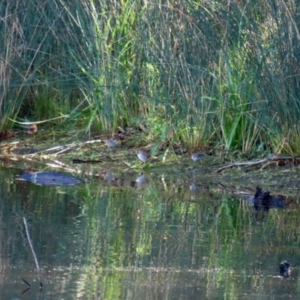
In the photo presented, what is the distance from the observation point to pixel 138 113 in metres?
8.68

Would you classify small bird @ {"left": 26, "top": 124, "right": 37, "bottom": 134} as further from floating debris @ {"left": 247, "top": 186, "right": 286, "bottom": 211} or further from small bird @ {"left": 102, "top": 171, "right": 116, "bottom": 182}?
floating debris @ {"left": 247, "top": 186, "right": 286, "bottom": 211}

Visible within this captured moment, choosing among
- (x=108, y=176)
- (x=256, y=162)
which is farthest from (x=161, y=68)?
(x=256, y=162)

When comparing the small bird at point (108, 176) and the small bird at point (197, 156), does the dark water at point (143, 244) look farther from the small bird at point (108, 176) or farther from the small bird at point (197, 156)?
the small bird at point (197, 156)

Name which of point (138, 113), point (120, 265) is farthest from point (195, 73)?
point (120, 265)

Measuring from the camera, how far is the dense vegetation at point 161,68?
23.8 feet

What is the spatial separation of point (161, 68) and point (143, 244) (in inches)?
123

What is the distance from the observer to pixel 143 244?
491 cm

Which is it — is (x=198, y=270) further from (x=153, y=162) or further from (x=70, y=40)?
(x=70, y=40)

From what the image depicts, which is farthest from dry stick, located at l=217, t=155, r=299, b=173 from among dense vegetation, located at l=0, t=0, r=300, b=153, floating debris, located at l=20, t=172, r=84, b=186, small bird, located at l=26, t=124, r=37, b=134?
small bird, located at l=26, t=124, r=37, b=134

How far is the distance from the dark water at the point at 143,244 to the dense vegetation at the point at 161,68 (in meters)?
0.89

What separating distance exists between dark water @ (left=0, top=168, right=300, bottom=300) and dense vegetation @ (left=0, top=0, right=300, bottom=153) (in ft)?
2.92

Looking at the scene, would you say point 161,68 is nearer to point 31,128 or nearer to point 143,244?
point 31,128

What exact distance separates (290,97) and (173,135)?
45.9 inches

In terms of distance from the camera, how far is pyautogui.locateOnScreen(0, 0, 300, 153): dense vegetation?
285 inches
